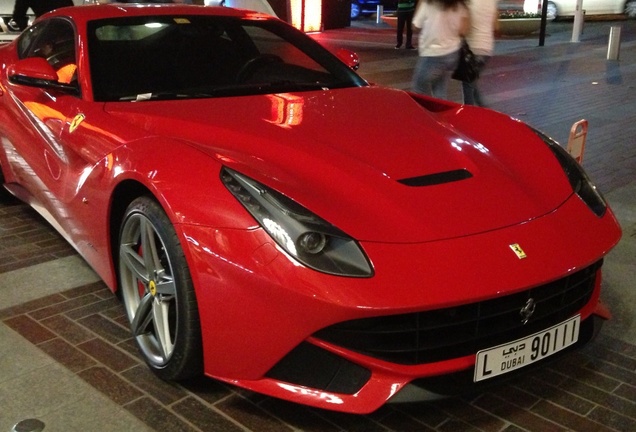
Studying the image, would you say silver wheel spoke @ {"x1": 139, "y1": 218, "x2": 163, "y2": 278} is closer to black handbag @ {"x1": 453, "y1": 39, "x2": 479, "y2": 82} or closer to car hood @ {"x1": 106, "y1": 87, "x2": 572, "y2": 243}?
→ car hood @ {"x1": 106, "y1": 87, "x2": 572, "y2": 243}

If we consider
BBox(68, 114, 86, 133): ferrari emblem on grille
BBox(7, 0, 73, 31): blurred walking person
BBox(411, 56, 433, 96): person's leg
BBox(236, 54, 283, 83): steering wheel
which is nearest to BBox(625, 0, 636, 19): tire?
BBox(411, 56, 433, 96): person's leg

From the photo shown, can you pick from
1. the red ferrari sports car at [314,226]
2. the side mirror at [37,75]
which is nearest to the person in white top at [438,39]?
the red ferrari sports car at [314,226]

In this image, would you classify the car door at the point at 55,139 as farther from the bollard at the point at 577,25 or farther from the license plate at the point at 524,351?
the bollard at the point at 577,25

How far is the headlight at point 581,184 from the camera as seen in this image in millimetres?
2926

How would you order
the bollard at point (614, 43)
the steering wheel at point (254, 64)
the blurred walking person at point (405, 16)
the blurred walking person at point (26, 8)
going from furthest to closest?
the blurred walking person at point (405, 16) < the bollard at point (614, 43) < the blurred walking person at point (26, 8) < the steering wheel at point (254, 64)

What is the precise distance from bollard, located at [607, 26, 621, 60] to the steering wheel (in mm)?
11905

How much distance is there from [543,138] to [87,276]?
2.41m

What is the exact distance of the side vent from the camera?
2687 mm

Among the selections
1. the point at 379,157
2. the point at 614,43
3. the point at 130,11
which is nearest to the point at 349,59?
the point at 130,11

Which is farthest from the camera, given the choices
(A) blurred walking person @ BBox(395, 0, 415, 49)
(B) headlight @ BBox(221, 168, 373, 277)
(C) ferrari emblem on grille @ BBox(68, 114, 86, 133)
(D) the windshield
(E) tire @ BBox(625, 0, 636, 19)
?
(E) tire @ BBox(625, 0, 636, 19)

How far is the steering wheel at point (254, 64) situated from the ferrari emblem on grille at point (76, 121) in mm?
791

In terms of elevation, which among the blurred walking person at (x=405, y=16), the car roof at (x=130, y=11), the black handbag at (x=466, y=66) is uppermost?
the car roof at (x=130, y=11)

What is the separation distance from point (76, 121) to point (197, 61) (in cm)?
69

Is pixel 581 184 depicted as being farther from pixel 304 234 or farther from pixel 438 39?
pixel 438 39
